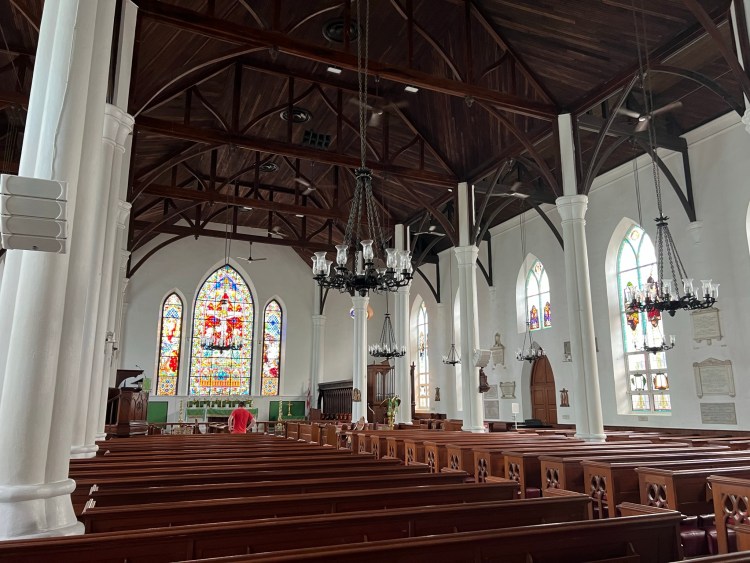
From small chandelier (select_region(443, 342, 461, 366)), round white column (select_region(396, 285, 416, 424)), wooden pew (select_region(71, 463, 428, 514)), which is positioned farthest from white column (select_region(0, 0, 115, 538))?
small chandelier (select_region(443, 342, 461, 366))

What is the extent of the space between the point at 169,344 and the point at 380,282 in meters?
14.2

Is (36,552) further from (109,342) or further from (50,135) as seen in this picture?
(109,342)

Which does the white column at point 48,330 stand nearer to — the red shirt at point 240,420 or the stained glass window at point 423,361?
the red shirt at point 240,420

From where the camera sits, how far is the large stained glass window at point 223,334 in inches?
738

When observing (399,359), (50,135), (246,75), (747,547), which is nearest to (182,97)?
(246,75)

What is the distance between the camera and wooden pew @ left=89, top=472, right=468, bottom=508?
123 inches

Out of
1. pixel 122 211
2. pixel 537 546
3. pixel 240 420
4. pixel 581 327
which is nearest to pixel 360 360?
pixel 240 420

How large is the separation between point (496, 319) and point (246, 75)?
9.84 metres

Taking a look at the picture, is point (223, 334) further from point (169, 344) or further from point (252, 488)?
point (252, 488)

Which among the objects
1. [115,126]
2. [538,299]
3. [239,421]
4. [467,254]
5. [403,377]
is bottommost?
[239,421]

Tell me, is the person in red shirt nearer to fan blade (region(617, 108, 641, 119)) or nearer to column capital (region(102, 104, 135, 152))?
column capital (region(102, 104, 135, 152))

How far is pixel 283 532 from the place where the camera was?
7.59 feet

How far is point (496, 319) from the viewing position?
1653 cm

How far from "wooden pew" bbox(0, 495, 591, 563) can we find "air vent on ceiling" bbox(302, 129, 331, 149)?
10476 mm
